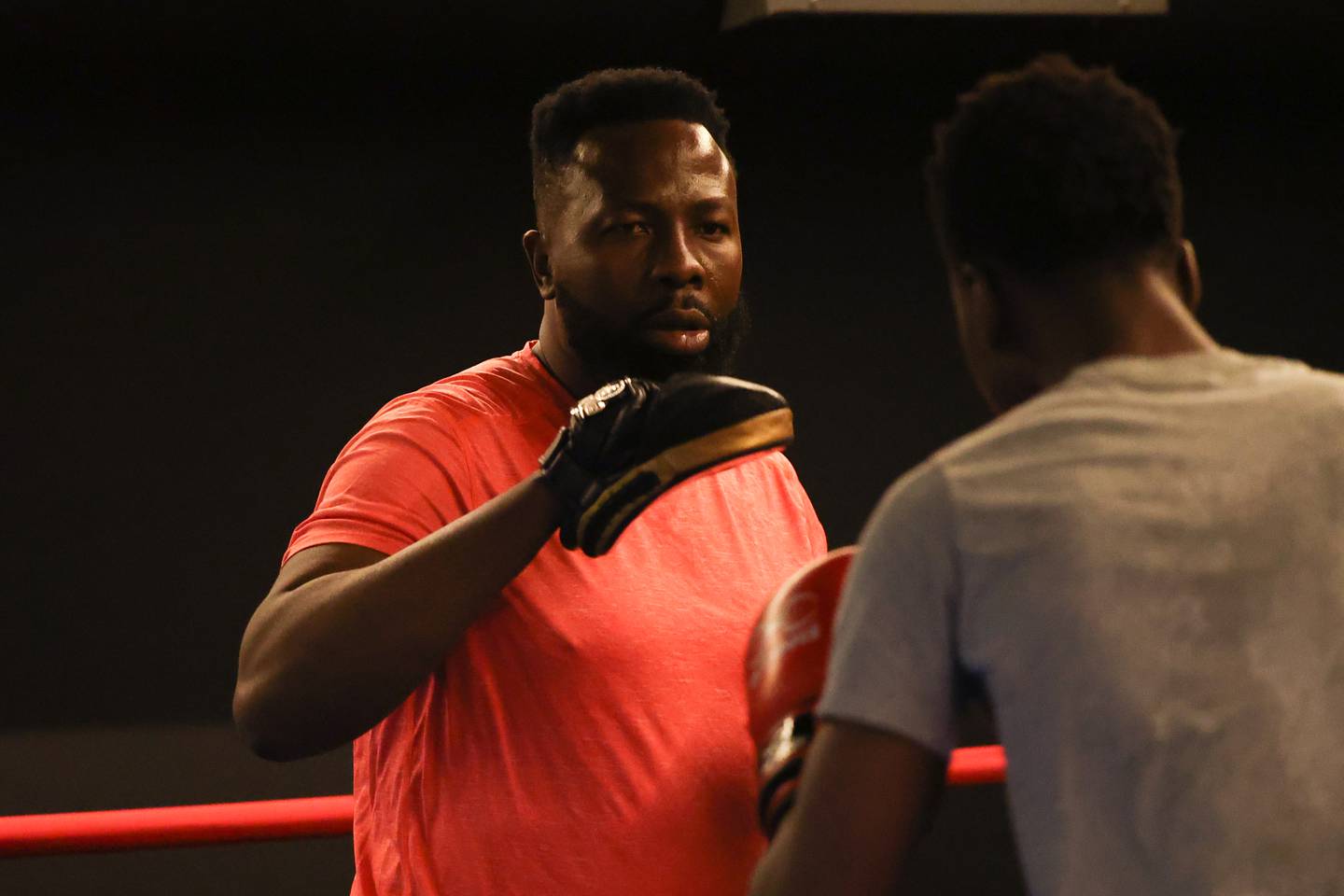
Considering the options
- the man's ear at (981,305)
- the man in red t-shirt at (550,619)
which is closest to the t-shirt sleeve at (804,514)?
the man in red t-shirt at (550,619)

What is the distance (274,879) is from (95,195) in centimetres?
165

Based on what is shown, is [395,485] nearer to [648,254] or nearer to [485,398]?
[485,398]

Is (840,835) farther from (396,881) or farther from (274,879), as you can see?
(274,879)

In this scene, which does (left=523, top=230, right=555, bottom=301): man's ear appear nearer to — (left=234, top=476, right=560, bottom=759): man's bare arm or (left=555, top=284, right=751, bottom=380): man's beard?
(left=555, top=284, right=751, bottom=380): man's beard

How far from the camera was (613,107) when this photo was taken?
5.35 ft

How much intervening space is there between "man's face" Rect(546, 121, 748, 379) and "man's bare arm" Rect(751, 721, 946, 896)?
2.52 ft

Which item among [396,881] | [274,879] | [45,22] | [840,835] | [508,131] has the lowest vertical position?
[274,879]

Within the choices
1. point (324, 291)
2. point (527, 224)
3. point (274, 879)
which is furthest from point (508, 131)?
point (274, 879)

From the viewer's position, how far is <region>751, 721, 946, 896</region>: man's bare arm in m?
0.83

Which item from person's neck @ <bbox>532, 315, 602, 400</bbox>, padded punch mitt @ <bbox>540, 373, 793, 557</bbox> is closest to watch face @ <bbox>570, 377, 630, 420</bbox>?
padded punch mitt @ <bbox>540, 373, 793, 557</bbox>

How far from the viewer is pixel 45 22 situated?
9.98 ft

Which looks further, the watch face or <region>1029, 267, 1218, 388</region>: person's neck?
the watch face

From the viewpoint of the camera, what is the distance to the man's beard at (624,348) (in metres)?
1.56

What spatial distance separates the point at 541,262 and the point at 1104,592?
1018 millimetres
